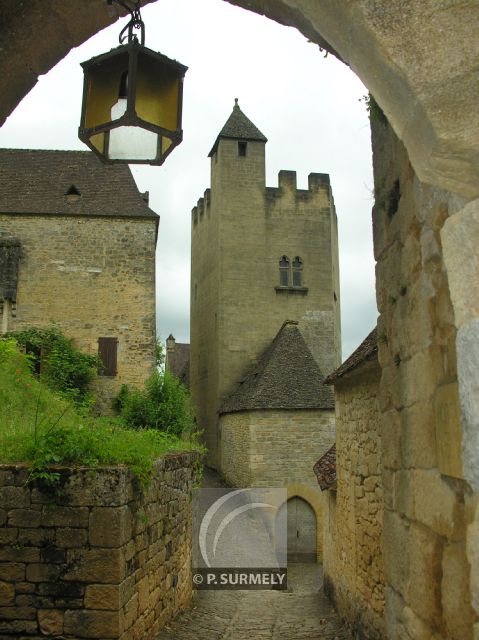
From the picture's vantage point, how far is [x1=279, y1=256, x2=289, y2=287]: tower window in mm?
28203

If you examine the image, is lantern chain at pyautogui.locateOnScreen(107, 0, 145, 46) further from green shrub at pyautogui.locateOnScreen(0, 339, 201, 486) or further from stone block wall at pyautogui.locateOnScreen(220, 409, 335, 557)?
stone block wall at pyautogui.locateOnScreen(220, 409, 335, 557)

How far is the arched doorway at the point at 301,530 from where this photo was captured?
65.1 feet

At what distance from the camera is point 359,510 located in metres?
8.70

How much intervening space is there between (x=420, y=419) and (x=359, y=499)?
6.44 metres

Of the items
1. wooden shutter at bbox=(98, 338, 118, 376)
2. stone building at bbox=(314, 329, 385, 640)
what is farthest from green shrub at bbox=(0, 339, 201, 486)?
wooden shutter at bbox=(98, 338, 118, 376)

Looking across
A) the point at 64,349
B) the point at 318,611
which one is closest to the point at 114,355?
the point at 64,349

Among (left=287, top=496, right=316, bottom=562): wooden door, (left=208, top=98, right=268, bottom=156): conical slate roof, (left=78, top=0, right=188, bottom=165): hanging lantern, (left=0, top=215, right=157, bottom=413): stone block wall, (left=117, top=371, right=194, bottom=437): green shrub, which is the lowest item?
(left=287, top=496, right=316, bottom=562): wooden door

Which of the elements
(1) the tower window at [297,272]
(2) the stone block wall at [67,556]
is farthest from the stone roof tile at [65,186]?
(2) the stone block wall at [67,556]

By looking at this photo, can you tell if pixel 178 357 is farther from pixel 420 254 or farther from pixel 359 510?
pixel 420 254

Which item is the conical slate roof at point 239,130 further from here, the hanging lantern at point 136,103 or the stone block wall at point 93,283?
the hanging lantern at point 136,103

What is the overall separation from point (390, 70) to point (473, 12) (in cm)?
28

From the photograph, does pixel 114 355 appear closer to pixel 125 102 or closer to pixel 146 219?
pixel 146 219

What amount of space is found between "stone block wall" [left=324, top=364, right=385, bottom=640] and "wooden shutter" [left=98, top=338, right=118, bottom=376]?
10.7 meters

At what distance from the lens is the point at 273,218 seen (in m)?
28.5
